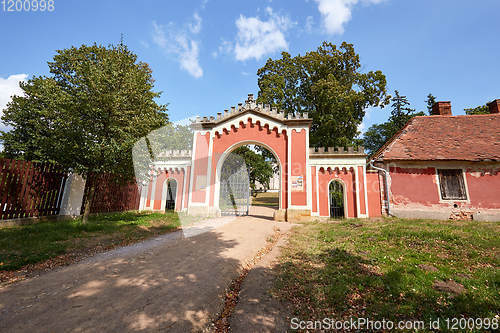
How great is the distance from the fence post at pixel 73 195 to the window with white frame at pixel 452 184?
2039cm

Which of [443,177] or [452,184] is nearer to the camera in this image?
[452,184]

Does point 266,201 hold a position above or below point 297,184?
below

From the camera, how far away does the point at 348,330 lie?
2707mm

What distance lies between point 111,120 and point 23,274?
6678mm

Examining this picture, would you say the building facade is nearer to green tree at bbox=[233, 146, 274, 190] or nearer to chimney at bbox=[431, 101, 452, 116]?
chimney at bbox=[431, 101, 452, 116]

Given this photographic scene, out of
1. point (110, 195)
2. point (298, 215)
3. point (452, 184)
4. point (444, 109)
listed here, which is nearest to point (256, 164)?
point (298, 215)

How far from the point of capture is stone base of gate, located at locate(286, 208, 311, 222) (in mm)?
11961

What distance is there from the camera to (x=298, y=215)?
12.0m

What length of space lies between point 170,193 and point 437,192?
18.6m

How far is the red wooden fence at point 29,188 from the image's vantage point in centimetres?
778

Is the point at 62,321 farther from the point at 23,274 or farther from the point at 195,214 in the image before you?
the point at 195,214

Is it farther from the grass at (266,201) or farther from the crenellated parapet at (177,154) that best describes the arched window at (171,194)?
the grass at (266,201)

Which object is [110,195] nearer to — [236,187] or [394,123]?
[236,187]

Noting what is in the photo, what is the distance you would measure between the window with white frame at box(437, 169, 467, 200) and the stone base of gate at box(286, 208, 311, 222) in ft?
26.3
